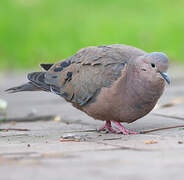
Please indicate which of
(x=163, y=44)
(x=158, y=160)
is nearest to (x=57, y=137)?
(x=158, y=160)

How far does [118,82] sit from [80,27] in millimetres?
9273

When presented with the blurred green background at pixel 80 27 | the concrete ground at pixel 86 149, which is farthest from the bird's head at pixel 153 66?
the blurred green background at pixel 80 27

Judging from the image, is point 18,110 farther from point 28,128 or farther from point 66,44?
point 66,44

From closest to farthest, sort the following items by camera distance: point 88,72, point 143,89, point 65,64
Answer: point 143,89
point 88,72
point 65,64

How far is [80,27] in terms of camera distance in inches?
547

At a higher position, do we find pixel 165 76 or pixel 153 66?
pixel 153 66

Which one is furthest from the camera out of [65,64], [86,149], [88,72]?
[65,64]

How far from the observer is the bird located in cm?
472

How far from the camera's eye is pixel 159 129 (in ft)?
15.9

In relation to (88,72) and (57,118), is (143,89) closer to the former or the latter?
(88,72)

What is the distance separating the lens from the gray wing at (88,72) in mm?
4871

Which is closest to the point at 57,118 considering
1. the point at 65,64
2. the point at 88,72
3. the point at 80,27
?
the point at 65,64

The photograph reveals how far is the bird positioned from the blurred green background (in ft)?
22.8

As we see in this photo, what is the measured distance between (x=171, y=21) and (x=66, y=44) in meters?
2.75
